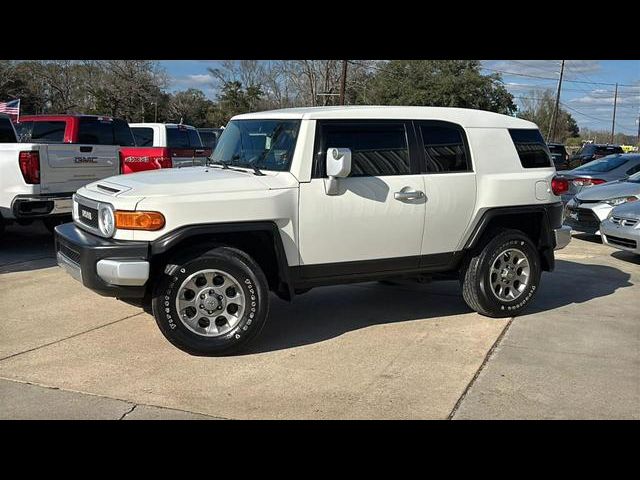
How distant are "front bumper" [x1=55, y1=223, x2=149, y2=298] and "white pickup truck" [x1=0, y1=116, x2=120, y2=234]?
A: 401 cm

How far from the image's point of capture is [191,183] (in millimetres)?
4539

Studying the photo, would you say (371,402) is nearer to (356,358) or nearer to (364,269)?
(356,358)

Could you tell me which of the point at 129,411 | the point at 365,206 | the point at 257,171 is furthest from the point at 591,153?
the point at 129,411

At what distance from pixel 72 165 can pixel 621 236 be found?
26.4 ft

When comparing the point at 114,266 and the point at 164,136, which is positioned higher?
the point at 164,136

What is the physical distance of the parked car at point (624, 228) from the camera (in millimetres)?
8562

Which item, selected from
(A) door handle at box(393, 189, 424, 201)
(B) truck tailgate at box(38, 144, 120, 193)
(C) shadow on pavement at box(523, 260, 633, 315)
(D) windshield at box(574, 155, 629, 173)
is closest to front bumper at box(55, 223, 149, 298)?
(A) door handle at box(393, 189, 424, 201)

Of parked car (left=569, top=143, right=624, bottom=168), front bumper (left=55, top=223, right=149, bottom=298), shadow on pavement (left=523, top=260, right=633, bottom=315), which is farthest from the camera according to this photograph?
parked car (left=569, top=143, right=624, bottom=168)

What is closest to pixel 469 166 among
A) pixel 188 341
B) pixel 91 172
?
pixel 188 341

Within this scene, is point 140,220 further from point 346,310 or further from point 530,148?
point 530,148

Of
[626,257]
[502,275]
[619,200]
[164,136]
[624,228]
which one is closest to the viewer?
[502,275]

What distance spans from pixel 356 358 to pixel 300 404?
0.97 meters

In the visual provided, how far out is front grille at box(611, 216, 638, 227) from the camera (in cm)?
869

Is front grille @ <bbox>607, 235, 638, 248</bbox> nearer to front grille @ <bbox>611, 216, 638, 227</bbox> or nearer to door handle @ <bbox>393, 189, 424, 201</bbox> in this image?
front grille @ <bbox>611, 216, 638, 227</bbox>
